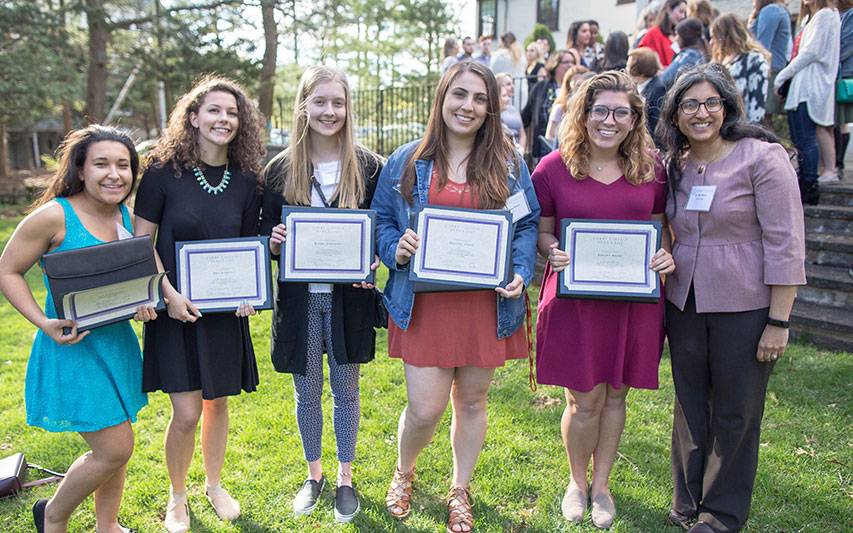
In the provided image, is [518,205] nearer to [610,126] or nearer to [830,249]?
[610,126]


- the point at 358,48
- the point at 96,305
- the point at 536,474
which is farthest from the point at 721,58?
the point at 358,48

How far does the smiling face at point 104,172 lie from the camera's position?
2576 mm

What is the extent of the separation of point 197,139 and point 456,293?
4.97 ft

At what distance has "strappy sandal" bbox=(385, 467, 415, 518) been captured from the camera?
10.7ft

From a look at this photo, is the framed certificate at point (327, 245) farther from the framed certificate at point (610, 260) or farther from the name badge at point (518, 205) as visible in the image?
the framed certificate at point (610, 260)

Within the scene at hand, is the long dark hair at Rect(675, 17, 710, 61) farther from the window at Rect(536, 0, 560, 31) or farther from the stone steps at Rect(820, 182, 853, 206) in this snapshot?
the window at Rect(536, 0, 560, 31)

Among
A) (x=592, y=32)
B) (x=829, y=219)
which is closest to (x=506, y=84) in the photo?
(x=592, y=32)

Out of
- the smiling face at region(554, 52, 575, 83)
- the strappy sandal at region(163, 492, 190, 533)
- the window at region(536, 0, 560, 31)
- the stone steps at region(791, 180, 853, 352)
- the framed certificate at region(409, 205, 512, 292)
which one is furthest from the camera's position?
→ the window at region(536, 0, 560, 31)

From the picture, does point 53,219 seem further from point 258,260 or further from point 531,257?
point 531,257

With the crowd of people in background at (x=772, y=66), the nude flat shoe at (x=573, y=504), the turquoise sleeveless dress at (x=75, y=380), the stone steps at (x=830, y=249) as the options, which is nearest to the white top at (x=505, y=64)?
the crowd of people in background at (x=772, y=66)

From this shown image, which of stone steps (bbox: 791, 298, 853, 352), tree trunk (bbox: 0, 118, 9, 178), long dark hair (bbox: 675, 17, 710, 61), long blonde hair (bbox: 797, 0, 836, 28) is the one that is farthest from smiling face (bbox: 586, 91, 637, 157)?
tree trunk (bbox: 0, 118, 9, 178)

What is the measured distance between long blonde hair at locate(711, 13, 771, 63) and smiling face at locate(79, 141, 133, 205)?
17.8ft

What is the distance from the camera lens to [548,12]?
24.2 m

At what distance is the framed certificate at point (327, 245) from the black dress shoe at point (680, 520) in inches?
82.9
